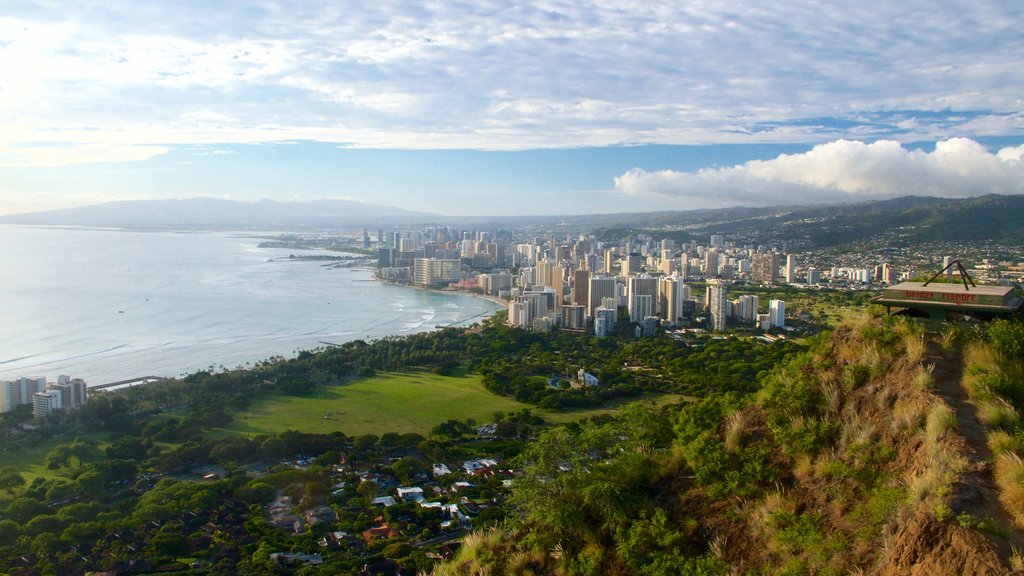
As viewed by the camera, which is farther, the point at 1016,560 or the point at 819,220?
the point at 819,220

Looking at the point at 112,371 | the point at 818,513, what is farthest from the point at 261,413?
the point at 818,513

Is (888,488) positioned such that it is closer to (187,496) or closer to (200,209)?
(187,496)

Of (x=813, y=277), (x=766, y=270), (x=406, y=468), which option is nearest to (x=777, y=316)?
(x=813, y=277)

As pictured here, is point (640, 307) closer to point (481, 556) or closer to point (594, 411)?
point (594, 411)

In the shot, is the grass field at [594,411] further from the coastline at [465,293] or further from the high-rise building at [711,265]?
the high-rise building at [711,265]

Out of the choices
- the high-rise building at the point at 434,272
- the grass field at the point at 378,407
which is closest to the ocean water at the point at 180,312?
the high-rise building at the point at 434,272

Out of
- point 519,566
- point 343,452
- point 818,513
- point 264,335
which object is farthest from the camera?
point 264,335
